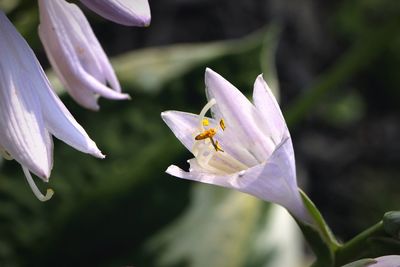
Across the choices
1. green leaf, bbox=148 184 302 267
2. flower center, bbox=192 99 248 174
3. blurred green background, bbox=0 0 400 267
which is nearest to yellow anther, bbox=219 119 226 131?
flower center, bbox=192 99 248 174

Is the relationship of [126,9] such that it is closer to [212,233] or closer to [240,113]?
[240,113]

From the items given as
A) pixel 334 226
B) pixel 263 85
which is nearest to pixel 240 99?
pixel 263 85

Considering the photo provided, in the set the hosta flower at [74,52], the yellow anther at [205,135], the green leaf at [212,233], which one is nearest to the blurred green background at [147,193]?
the green leaf at [212,233]

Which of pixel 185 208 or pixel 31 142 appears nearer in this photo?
pixel 31 142

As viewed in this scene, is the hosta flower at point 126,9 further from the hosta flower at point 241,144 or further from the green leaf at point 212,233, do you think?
the green leaf at point 212,233

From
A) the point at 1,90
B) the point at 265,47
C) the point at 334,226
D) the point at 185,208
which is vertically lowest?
the point at 334,226

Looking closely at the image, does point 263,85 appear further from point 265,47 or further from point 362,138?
point 362,138

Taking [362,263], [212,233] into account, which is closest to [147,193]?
[212,233]
